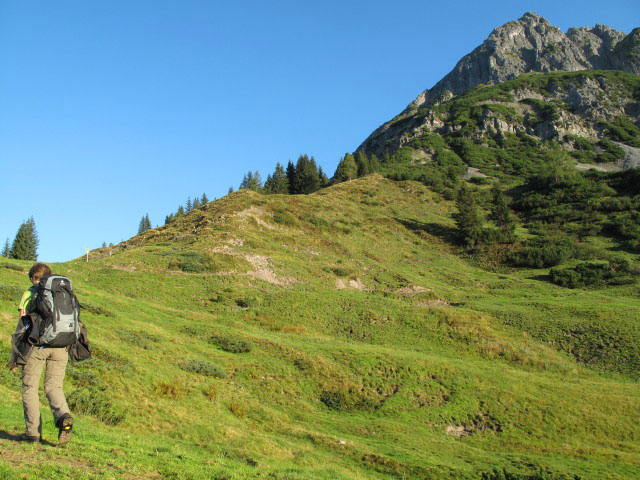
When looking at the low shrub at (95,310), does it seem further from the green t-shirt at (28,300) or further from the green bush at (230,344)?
the green t-shirt at (28,300)

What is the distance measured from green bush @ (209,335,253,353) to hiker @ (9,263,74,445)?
57.9 feet

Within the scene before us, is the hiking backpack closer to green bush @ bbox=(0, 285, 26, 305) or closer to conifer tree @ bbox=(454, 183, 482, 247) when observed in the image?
green bush @ bbox=(0, 285, 26, 305)

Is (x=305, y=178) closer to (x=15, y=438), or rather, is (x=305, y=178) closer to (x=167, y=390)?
(x=167, y=390)

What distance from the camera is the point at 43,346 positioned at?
320 inches

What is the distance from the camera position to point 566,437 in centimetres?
2078

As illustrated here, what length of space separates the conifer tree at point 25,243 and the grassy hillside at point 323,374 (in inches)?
2643

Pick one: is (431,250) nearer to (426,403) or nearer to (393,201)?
(393,201)

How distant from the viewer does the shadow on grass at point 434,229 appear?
8038 cm

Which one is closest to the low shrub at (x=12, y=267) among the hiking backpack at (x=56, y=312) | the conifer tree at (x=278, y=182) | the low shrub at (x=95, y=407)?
the low shrub at (x=95, y=407)

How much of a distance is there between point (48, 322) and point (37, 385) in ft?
4.26

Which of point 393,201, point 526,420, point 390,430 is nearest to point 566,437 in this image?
point 526,420

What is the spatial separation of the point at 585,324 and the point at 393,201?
213 feet

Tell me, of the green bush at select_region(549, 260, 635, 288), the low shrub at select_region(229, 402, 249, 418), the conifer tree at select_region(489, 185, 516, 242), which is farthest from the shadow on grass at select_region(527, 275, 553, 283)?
the low shrub at select_region(229, 402, 249, 418)

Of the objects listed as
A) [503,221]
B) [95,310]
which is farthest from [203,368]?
[503,221]
